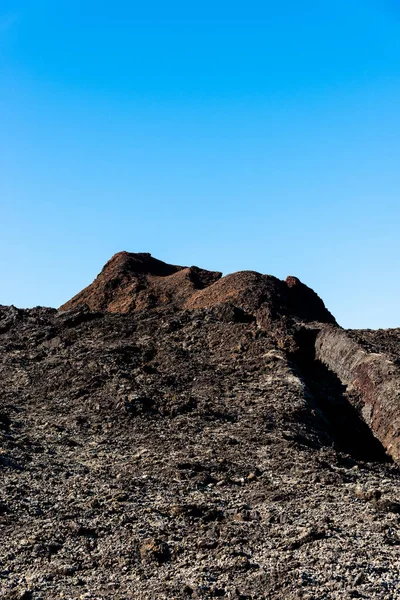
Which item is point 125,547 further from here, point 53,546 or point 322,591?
point 322,591

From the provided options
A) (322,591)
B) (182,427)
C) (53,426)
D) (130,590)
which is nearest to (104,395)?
(53,426)

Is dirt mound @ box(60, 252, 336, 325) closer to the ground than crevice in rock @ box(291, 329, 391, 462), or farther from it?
farther from it

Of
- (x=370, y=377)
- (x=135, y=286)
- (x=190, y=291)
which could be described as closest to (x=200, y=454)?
(x=370, y=377)

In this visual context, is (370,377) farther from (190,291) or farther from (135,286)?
(135,286)

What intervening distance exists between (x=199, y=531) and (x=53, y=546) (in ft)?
6.85

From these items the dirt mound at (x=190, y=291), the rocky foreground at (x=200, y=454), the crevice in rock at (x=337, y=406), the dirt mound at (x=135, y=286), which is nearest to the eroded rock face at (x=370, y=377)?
the rocky foreground at (x=200, y=454)

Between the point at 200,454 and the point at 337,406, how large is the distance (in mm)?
5660

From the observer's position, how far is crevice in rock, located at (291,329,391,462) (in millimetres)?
15594

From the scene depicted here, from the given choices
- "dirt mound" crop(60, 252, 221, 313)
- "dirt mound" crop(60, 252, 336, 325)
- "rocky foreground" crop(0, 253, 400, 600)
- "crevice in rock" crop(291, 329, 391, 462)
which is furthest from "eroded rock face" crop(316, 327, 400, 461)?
"dirt mound" crop(60, 252, 221, 313)

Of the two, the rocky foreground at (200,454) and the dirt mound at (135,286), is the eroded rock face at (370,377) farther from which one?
the dirt mound at (135,286)

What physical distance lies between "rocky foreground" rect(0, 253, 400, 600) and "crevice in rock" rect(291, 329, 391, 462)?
6cm

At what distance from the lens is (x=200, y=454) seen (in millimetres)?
13266

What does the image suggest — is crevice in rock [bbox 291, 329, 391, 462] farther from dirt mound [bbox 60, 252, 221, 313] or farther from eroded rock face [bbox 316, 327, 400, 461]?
dirt mound [bbox 60, 252, 221, 313]

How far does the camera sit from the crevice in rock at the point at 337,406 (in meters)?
15.6
